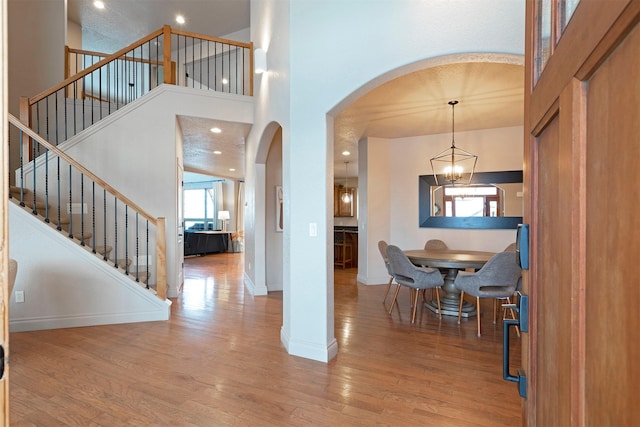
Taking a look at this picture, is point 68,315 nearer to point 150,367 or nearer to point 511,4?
point 150,367

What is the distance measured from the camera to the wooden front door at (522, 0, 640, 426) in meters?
0.44

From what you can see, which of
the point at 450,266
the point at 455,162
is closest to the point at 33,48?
the point at 450,266

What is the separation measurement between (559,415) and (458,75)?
11.1 feet

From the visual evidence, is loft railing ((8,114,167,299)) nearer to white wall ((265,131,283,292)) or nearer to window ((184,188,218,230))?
white wall ((265,131,283,292))

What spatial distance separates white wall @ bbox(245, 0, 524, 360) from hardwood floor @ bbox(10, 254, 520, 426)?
1.51ft

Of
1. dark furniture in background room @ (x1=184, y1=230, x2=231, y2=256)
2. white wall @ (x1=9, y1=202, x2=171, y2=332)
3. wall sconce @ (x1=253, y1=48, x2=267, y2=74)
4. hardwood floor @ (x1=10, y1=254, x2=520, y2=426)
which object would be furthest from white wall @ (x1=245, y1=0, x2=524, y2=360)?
dark furniture in background room @ (x1=184, y1=230, x2=231, y2=256)

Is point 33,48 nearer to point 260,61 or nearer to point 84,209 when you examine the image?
point 84,209

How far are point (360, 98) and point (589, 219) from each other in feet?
11.5

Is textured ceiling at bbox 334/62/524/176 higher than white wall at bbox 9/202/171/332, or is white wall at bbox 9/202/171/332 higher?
textured ceiling at bbox 334/62/524/176

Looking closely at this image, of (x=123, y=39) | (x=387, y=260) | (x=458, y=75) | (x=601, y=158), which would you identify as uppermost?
(x=123, y=39)

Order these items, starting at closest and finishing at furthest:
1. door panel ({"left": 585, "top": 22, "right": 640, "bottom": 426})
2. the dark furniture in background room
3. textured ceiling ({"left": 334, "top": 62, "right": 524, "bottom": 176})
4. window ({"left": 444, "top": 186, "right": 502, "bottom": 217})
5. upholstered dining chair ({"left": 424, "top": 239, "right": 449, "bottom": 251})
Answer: door panel ({"left": 585, "top": 22, "right": 640, "bottom": 426}), textured ceiling ({"left": 334, "top": 62, "right": 524, "bottom": 176}), upholstered dining chair ({"left": 424, "top": 239, "right": 449, "bottom": 251}), window ({"left": 444, "top": 186, "right": 502, "bottom": 217}), the dark furniture in background room

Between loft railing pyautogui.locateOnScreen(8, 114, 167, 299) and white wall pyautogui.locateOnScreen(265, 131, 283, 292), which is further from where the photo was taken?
white wall pyautogui.locateOnScreen(265, 131, 283, 292)

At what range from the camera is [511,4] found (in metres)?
1.96

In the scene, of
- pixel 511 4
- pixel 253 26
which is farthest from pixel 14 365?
pixel 253 26
